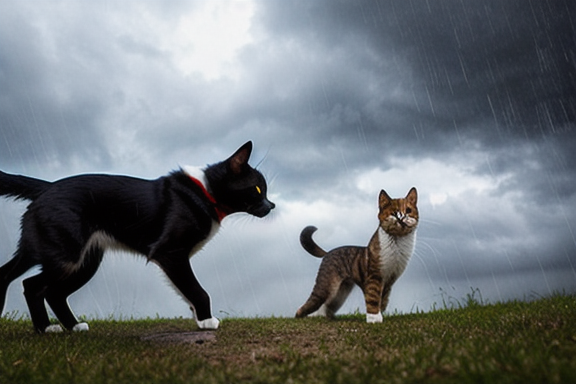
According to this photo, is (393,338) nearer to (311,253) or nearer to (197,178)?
(197,178)

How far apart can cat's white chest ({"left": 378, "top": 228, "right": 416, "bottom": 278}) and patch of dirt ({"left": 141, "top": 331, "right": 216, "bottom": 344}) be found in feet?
9.05

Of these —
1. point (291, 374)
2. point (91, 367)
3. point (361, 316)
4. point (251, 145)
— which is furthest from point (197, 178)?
point (361, 316)

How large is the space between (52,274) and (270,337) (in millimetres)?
2639

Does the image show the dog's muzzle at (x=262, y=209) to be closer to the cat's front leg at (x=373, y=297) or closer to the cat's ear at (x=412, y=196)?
the cat's front leg at (x=373, y=297)

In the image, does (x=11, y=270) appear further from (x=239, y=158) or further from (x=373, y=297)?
(x=373, y=297)

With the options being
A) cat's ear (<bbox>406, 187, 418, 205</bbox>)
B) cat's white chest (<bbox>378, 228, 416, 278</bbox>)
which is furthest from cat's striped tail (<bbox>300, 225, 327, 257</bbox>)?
cat's ear (<bbox>406, 187, 418, 205</bbox>)

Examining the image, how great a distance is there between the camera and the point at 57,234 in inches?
253

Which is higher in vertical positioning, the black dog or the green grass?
the black dog

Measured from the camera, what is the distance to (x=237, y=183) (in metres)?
6.89

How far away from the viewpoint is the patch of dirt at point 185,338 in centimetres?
610

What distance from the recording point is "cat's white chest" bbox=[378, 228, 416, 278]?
8.00 meters

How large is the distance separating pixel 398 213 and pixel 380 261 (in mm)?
758

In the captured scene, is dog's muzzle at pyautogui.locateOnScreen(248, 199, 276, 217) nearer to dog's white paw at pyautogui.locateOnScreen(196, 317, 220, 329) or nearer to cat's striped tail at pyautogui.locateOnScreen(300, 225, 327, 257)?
dog's white paw at pyautogui.locateOnScreen(196, 317, 220, 329)

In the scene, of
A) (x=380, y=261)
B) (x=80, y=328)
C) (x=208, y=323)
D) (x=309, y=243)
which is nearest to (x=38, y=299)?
(x=80, y=328)
